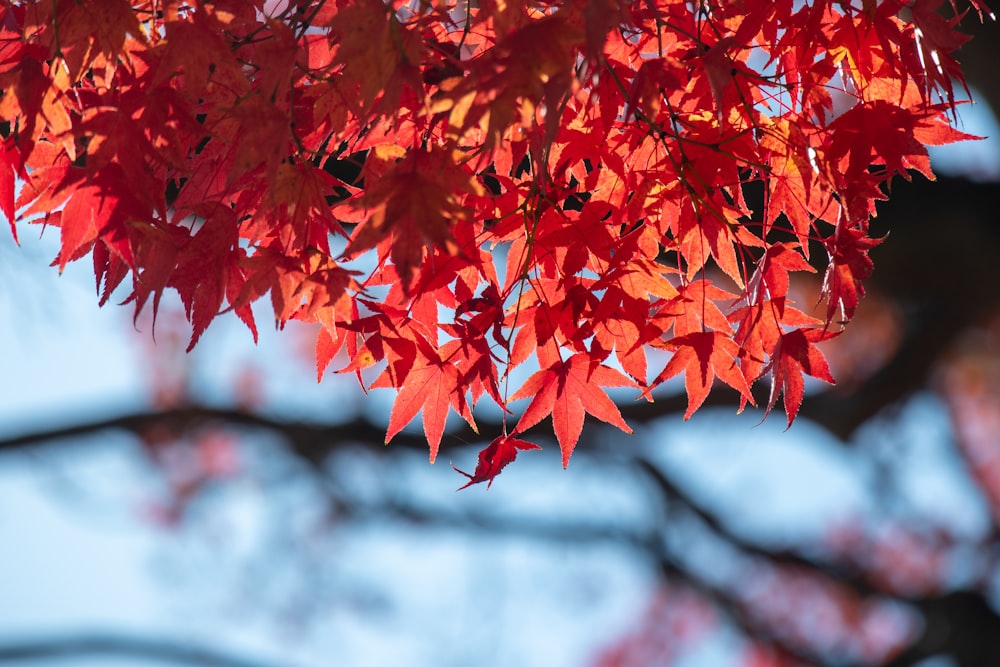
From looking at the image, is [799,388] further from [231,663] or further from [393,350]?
[231,663]

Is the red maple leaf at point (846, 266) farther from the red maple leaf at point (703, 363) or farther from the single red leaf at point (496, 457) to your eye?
the single red leaf at point (496, 457)

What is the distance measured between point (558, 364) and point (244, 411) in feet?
9.57

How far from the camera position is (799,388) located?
1.14m

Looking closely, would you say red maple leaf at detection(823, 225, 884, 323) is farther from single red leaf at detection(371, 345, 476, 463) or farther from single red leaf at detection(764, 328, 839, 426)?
single red leaf at detection(371, 345, 476, 463)

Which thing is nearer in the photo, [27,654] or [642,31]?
[642,31]

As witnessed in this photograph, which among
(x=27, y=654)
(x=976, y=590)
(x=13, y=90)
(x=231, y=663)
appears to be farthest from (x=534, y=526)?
(x=13, y=90)

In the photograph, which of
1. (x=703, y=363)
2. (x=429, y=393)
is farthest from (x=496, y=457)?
(x=703, y=363)

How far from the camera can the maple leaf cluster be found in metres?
0.92

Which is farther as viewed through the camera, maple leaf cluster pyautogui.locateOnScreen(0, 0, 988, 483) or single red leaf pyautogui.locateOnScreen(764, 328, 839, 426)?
single red leaf pyautogui.locateOnScreen(764, 328, 839, 426)

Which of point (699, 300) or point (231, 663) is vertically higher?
point (699, 300)

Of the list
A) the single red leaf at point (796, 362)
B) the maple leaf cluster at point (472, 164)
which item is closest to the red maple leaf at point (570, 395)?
the maple leaf cluster at point (472, 164)

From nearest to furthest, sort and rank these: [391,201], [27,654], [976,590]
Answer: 1. [391,201]
2. [976,590]
3. [27,654]

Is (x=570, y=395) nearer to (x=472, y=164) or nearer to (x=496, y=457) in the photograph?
(x=496, y=457)

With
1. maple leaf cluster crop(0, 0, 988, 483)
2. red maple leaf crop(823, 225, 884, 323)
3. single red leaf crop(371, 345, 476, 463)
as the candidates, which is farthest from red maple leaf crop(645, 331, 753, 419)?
single red leaf crop(371, 345, 476, 463)
